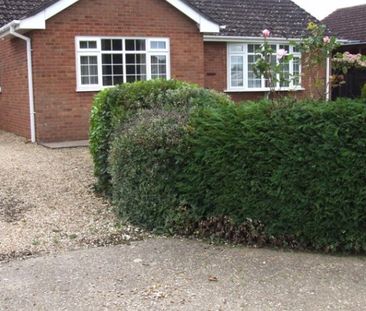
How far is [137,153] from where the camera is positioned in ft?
21.2

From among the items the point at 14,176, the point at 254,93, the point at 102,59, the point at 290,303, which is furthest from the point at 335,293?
the point at 254,93

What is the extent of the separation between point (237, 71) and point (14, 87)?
6913 millimetres

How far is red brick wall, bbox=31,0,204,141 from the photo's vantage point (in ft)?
45.9

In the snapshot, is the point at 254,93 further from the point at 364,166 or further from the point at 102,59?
the point at 364,166

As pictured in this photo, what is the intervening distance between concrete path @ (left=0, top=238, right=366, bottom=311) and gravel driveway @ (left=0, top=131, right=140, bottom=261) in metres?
0.45

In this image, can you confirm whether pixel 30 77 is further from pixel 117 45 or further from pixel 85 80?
pixel 117 45

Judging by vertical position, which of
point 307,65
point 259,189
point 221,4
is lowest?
point 259,189

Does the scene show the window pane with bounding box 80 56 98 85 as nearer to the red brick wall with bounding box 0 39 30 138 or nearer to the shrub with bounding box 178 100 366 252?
the red brick wall with bounding box 0 39 30 138

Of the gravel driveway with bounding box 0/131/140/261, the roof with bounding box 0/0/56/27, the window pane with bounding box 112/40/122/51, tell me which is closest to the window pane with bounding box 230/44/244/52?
the window pane with bounding box 112/40/122/51

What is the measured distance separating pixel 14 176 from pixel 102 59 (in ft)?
19.6

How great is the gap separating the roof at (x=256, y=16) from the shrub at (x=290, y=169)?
12.0 m

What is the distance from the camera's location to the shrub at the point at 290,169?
18.1 feet

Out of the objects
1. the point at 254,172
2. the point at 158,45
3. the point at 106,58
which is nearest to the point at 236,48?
the point at 158,45

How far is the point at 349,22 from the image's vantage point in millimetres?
29172
